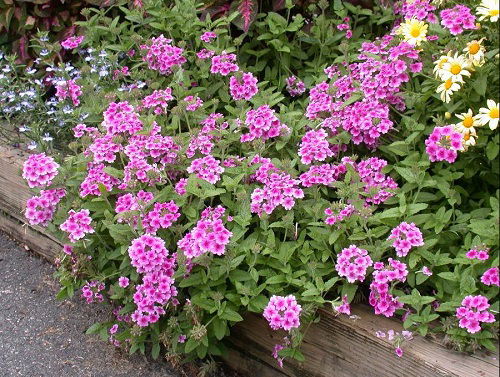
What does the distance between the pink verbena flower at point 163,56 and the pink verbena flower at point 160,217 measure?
88 centimetres

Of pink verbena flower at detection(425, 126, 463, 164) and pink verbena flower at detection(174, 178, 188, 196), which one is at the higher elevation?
pink verbena flower at detection(425, 126, 463, 164)

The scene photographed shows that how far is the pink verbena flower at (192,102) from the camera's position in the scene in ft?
9.53

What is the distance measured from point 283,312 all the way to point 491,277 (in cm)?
64

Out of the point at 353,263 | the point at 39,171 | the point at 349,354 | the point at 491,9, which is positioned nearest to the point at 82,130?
the point at 39,171

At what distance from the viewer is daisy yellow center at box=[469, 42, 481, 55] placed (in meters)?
2.31

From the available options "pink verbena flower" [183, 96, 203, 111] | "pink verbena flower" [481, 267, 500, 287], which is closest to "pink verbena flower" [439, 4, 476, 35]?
"pink verbena flower" [481, 267, 500, 287]

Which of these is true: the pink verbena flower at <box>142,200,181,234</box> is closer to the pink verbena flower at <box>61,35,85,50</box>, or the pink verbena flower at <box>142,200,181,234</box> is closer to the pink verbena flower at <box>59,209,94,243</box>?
the pink verbena flower at <box>59,209,94,243</box>

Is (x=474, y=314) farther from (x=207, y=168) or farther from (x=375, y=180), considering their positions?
(x=207, y=168)

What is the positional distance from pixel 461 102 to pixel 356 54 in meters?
0.93

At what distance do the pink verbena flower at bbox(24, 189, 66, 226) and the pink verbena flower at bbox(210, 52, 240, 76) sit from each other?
87cm

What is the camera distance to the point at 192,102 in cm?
293

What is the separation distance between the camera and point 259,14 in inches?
135

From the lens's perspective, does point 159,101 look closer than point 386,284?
No

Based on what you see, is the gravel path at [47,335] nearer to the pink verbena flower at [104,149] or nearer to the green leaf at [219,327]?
the green leaf at [219,327]
